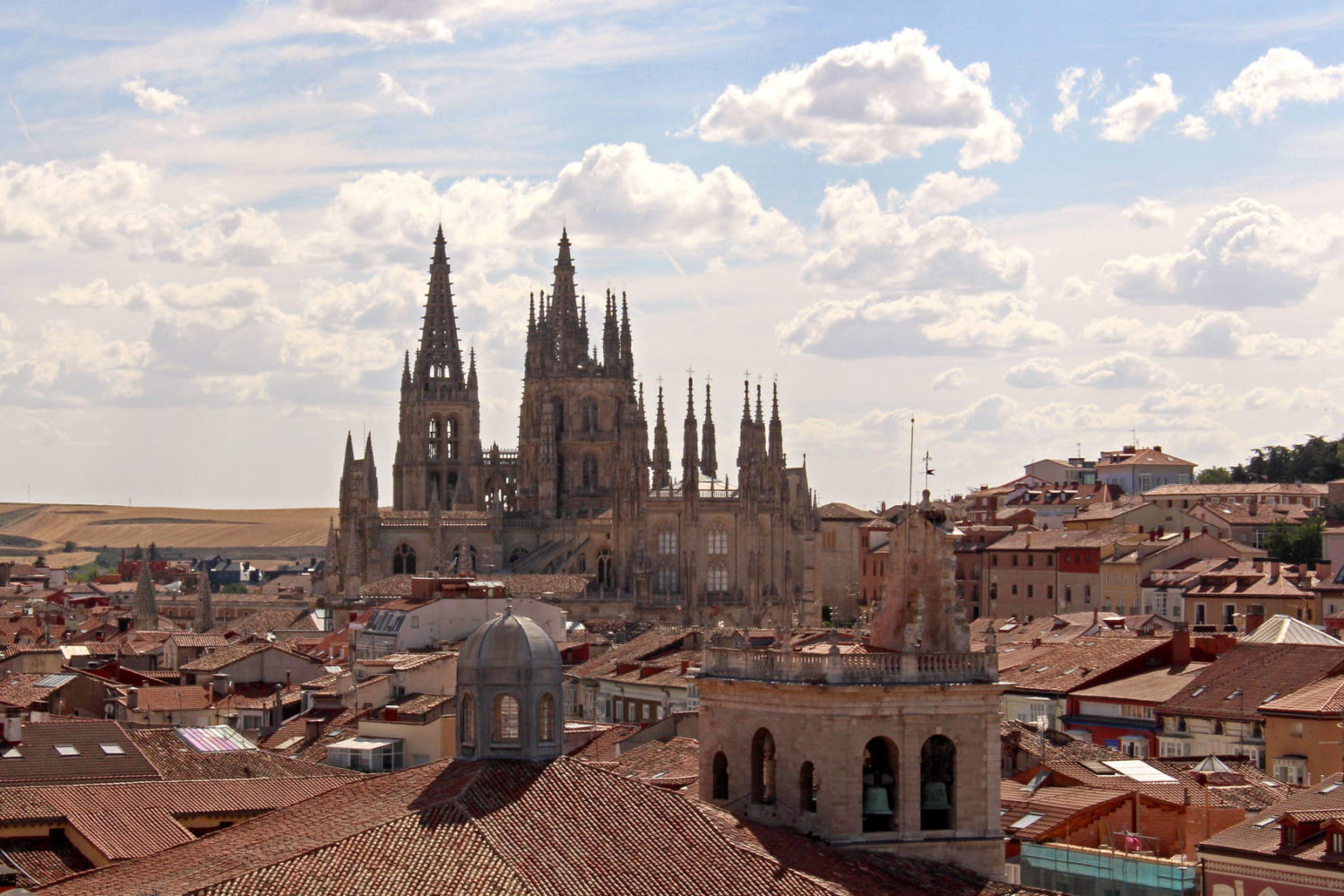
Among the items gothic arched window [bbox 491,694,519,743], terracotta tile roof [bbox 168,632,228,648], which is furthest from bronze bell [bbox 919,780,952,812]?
terracotta tile roof [bbox 168,632,228,648]

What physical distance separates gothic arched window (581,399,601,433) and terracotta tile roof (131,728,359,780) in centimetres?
11351

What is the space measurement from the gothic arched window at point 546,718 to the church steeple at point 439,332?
14448cm

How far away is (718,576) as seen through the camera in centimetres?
14062

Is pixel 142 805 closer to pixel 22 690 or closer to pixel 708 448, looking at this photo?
pixel 22 690

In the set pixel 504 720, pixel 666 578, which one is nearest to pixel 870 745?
pixel 504 720

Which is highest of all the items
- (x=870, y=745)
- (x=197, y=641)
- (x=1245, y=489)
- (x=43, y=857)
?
(x=1245, y=489)

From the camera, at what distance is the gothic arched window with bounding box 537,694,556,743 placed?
32.9 metres

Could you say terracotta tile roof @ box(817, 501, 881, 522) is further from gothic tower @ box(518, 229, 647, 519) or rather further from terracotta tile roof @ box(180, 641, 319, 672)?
terracotta tile roof @ box(180, 641, 319, 672)

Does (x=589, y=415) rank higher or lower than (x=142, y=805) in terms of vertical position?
higher

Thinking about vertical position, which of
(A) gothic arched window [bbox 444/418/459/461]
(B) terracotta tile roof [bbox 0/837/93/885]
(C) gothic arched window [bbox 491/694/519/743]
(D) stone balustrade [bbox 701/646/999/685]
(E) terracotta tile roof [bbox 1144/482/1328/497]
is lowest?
(B) terracotta tile roof [bbox 0/837/93/885]

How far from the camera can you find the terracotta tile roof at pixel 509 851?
28312 millimetres

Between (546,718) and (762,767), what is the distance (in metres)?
3.40

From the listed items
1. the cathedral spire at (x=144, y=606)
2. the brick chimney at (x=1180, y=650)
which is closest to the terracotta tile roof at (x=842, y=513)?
the cathedral spire at (x=144, y=606)

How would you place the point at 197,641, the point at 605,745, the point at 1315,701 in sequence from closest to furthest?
the point at 605,745
the point at 1315,701
the point at 197,641
